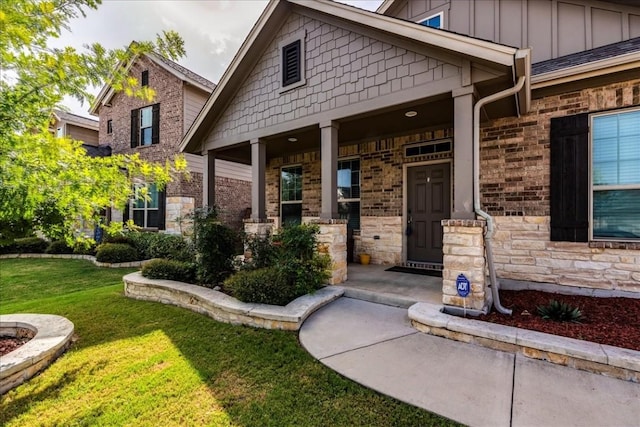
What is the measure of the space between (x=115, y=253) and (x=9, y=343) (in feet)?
19.9

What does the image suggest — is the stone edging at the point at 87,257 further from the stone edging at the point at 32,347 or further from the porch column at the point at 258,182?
the stone edging at the point at 32,347

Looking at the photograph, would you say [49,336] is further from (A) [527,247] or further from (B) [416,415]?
(A) [527,247]

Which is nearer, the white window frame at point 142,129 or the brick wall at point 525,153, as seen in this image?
the brick wall at point 525,153

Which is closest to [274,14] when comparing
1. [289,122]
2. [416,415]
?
[289,122]

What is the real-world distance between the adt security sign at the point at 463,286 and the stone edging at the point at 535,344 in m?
0.28

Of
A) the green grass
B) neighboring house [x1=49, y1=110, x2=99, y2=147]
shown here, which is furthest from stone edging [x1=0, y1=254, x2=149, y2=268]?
neighboring house [x1=49, y1=110, x2=99, y2=147]

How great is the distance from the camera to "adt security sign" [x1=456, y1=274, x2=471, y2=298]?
3508mm

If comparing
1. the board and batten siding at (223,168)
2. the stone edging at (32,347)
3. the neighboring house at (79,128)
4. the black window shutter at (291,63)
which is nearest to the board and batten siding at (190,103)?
the board and batten siding at (223,168)

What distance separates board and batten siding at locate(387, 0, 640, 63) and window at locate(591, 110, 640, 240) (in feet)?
5.85

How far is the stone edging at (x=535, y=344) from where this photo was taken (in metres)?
2.53

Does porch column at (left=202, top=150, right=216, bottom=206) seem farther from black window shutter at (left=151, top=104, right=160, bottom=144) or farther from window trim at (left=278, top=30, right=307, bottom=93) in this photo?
black window shutter at (left=151, top=104, right=160, bottom=144)

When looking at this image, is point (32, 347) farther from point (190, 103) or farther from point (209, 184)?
point (190, 103)

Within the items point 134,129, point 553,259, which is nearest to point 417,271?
point 553,259

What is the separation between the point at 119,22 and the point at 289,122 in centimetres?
307
